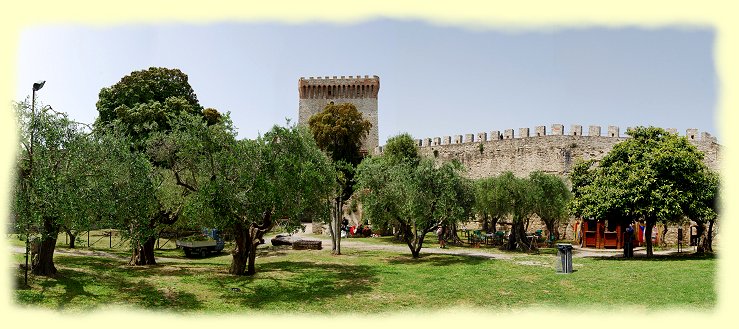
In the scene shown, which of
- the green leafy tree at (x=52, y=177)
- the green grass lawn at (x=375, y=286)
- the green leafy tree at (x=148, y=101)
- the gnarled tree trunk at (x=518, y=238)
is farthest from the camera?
the green leafy tree at (x=148, y=101)

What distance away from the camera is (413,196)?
918 inches

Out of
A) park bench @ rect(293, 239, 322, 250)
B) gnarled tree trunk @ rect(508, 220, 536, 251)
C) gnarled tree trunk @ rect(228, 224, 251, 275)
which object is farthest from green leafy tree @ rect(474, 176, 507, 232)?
gnarled tree trunk @ rect(228, 224, 251, 275)

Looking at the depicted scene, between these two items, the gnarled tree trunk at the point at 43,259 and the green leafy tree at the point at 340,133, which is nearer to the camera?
the gnarled tree trunk at the point at 43,259

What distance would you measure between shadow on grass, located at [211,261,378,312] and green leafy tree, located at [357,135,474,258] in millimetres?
3703

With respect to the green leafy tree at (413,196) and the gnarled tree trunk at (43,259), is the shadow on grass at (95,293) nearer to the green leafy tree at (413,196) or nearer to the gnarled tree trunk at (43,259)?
the gnarled tree trunk at (43,259)

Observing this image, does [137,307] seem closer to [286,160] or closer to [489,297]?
[286,160]

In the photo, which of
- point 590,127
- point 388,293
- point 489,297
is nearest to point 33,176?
point 388,293

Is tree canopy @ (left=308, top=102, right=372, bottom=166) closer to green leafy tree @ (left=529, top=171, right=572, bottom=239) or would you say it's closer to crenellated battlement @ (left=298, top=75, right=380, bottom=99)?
crenellated battlement @ (left=298, top=75, right=380, bottom=99)

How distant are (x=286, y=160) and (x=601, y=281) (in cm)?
1027

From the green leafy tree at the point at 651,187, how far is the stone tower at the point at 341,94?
41.0 m

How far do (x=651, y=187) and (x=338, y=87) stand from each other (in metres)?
46.1

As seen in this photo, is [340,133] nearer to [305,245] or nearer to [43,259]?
[305,245]

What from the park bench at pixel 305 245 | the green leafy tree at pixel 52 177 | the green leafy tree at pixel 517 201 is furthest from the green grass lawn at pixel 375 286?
the green leafy tree at pixel 517 201

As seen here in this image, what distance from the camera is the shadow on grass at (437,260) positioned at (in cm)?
2231
